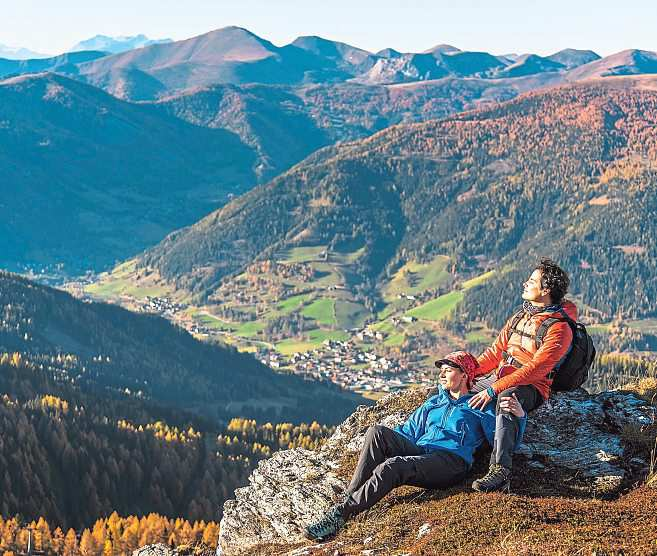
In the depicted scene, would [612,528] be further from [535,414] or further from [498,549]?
[535,414]

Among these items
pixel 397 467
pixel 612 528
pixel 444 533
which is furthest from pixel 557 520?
pixel 397 467

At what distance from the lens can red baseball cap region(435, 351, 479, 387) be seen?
24.3m

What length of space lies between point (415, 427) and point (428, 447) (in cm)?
144

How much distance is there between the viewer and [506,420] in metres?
23.0

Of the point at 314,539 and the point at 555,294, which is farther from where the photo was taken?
the point at 555,294

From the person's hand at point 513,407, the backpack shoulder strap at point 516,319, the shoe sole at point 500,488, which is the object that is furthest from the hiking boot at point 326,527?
the backpack shoulder strap at point 516,319

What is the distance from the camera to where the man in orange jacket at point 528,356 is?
23.2 meters

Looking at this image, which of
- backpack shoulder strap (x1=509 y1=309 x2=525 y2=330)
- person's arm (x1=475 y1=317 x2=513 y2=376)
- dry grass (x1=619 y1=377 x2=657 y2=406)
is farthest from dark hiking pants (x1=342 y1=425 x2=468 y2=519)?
dry grass (x1=619 y1=377 x2=657 y2=406)

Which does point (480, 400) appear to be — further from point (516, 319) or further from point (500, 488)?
point (516, 319)

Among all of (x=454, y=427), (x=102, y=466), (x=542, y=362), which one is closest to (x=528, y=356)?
(x=542, y=362)

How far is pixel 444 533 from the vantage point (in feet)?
63.6

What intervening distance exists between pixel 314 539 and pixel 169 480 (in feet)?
465

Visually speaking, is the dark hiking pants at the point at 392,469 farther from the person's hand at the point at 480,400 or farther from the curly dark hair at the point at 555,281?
the curly dark hair at the point at 555,281

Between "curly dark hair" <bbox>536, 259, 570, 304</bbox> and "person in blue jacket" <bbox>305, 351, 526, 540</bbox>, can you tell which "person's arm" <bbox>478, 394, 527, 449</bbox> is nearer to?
"person in blue jacket" <bbox>305, 351, 526, 540</bbox>
